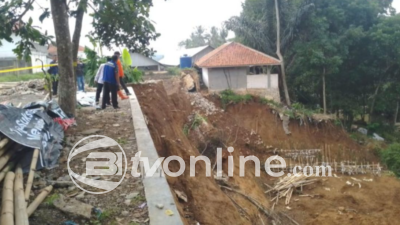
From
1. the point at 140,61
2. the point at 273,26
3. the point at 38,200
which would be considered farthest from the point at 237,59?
the point at 38,200

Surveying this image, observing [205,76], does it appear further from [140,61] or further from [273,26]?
[140,61]

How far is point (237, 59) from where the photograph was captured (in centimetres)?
2144

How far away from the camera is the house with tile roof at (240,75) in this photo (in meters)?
21.1

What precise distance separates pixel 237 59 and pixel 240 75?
0.95 meters

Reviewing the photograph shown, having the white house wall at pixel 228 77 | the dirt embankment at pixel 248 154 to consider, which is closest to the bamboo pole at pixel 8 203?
the dirt embankment at pixel 248 154

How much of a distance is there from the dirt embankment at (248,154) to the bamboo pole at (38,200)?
5.07 feet

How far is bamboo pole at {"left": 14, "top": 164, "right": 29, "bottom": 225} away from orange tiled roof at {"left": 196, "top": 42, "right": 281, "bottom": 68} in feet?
56.8

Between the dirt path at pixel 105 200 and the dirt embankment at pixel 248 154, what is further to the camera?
the dirt embankment at pixel 248 154

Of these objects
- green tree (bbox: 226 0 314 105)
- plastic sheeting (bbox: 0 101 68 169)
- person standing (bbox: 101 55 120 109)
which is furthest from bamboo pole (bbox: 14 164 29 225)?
green tree (bbox: 226 0 314 105)

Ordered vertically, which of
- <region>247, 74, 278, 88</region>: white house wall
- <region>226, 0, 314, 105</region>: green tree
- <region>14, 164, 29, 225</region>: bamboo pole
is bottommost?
<region>14, 164, 29, 225</region>: bamboo pole

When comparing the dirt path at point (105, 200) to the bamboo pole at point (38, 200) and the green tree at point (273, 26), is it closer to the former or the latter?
the bamboo pole at point (38, 200)

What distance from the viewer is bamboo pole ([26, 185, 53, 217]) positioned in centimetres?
358

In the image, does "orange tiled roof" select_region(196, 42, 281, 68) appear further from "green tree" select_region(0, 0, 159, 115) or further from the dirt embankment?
"green tree" select_region(0, 0, 159, 115)

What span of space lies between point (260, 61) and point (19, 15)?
16119 mm
